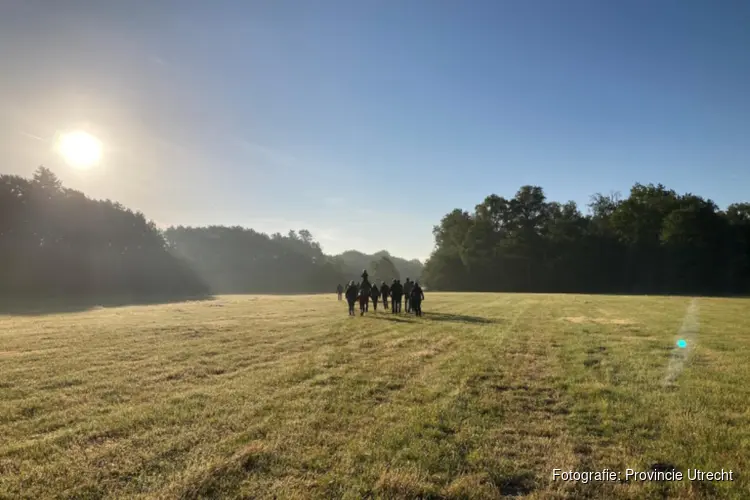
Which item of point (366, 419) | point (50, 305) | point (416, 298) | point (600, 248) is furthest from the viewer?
point (600, 248)

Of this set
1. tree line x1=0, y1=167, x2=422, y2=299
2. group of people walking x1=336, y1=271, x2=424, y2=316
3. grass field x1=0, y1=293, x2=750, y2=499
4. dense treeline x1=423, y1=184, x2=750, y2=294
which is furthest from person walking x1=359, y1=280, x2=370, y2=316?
dense treeline x1=423, y1=184, x2=750, y2=294

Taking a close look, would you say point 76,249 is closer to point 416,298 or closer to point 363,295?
point 363,295

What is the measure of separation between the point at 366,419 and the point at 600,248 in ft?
306

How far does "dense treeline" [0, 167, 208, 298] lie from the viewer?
63.4 meters

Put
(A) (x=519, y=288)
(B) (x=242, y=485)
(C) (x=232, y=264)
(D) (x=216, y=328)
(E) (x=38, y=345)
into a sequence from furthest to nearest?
(C) (x=232, y=264) → (A) (x=519, y=288) → (D) (x=216, y=328) → (E) (x=38, y=345) → (B) (x=242, y=485)

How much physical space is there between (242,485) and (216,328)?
16.0 metres

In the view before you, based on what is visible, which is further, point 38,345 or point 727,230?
point 727,230

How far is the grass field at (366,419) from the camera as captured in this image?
531cm

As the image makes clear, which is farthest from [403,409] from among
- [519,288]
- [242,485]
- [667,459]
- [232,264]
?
[232,264]

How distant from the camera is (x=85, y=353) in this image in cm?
1369

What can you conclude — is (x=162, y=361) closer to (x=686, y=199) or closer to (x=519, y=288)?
(x=519, y=288)

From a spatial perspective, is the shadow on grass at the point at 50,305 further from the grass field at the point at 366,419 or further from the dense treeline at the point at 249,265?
the dense treeline at the point at 249,265

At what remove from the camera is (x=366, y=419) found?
7.51 m

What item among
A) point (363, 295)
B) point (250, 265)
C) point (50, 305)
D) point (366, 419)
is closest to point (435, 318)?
point (363, 295)
